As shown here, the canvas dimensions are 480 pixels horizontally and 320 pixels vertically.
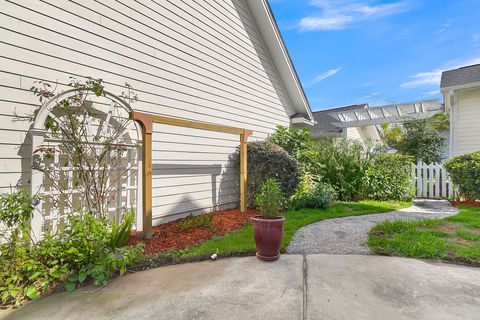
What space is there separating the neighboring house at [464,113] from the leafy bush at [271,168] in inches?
280

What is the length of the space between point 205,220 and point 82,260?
7.40ft

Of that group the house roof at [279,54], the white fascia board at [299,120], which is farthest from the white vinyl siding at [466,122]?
the white fascia board at [299,120]

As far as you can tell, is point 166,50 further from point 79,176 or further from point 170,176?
point 79,176

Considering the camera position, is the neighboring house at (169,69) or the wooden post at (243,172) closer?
the neighboring house at (169,69)

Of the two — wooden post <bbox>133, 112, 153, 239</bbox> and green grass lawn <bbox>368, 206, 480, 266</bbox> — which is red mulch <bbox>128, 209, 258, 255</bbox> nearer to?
wooden post <bbox>133, 112, 153, 239</bbox>

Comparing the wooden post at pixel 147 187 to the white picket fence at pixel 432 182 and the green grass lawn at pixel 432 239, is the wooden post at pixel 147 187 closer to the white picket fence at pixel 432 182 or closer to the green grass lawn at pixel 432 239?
the green grass lawn at pixel 432 239

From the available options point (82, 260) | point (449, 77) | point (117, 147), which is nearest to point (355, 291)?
point (82, 260)

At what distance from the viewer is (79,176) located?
11.8 feet

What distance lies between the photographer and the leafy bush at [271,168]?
6324 mm

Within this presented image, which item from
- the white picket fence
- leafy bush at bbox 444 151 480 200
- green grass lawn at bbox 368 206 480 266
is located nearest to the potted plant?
green grass lawn at bbox 368 206 480 266

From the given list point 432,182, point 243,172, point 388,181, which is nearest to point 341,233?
point 243,172

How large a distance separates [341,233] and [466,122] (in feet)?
28.1

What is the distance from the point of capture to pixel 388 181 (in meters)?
7.85

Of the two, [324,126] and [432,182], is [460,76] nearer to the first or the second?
[432,182]
